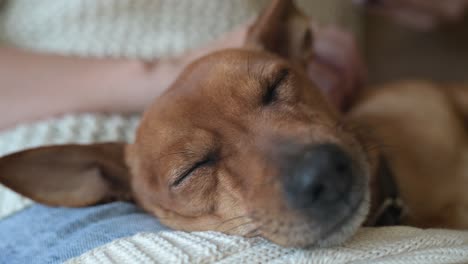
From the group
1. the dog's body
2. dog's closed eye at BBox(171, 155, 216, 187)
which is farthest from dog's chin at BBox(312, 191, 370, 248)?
the dog's body

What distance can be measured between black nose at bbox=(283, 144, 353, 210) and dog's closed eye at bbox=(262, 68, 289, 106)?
15.9 inches

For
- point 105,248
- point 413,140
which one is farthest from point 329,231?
point 413,140

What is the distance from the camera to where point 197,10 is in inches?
110

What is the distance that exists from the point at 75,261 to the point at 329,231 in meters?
0.77

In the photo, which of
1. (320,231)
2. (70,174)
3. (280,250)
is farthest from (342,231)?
(70,174)

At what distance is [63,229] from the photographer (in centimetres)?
168

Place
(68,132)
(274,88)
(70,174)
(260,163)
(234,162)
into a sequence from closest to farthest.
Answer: (260,163)
(234,162)
(274,88)
(70,174)
(68,132)

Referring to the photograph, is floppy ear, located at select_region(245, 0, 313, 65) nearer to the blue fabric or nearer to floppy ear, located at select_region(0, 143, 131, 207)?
floppy ear, located at select_region(0, 143, 131, 207)

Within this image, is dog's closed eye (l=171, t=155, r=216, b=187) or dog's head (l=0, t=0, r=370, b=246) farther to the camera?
dog's closed eye (l=171, t=155, r=216, b=187)

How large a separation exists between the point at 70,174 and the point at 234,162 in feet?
2.69

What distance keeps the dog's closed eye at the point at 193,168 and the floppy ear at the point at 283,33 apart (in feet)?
2.42

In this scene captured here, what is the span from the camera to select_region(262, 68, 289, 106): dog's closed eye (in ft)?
5.80

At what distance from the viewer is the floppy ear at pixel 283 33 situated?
87.0 inches

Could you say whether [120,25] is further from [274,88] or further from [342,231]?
[342,231]
